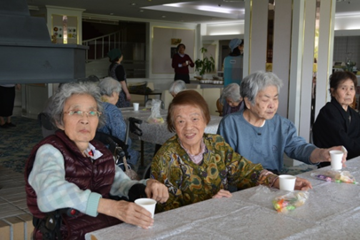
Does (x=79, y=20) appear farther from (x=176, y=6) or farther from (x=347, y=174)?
(x=347, y=174)

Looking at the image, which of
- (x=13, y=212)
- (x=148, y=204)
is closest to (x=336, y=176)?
(x=148, y=204)

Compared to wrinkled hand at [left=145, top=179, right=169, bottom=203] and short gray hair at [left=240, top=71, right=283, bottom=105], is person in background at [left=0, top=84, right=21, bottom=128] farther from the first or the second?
wrinkled hand at [left=145, top=179, right=169, bottom=203]

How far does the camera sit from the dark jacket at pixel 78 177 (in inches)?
72.2

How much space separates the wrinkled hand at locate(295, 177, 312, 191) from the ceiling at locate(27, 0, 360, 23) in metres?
7.92

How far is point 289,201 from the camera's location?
1.80 meters

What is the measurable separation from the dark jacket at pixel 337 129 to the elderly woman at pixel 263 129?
750 millimetres

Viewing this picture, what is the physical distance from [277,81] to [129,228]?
1592 mm

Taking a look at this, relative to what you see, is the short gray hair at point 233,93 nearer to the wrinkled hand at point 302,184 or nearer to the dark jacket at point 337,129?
the dark jacket at point 337,129

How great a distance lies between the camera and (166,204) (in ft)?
7.11

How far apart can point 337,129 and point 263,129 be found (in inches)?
36.8

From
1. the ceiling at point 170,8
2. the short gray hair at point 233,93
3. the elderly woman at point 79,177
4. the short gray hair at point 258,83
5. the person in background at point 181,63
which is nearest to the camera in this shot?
the elderly woman at point 79,177

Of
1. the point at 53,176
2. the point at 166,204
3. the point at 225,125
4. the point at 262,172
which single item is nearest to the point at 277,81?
the point at 225,125

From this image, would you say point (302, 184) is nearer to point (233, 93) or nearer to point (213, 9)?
point (233, 93)

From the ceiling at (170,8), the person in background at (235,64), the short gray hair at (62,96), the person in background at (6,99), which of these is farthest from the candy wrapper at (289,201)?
the ceiling at (170,8)
